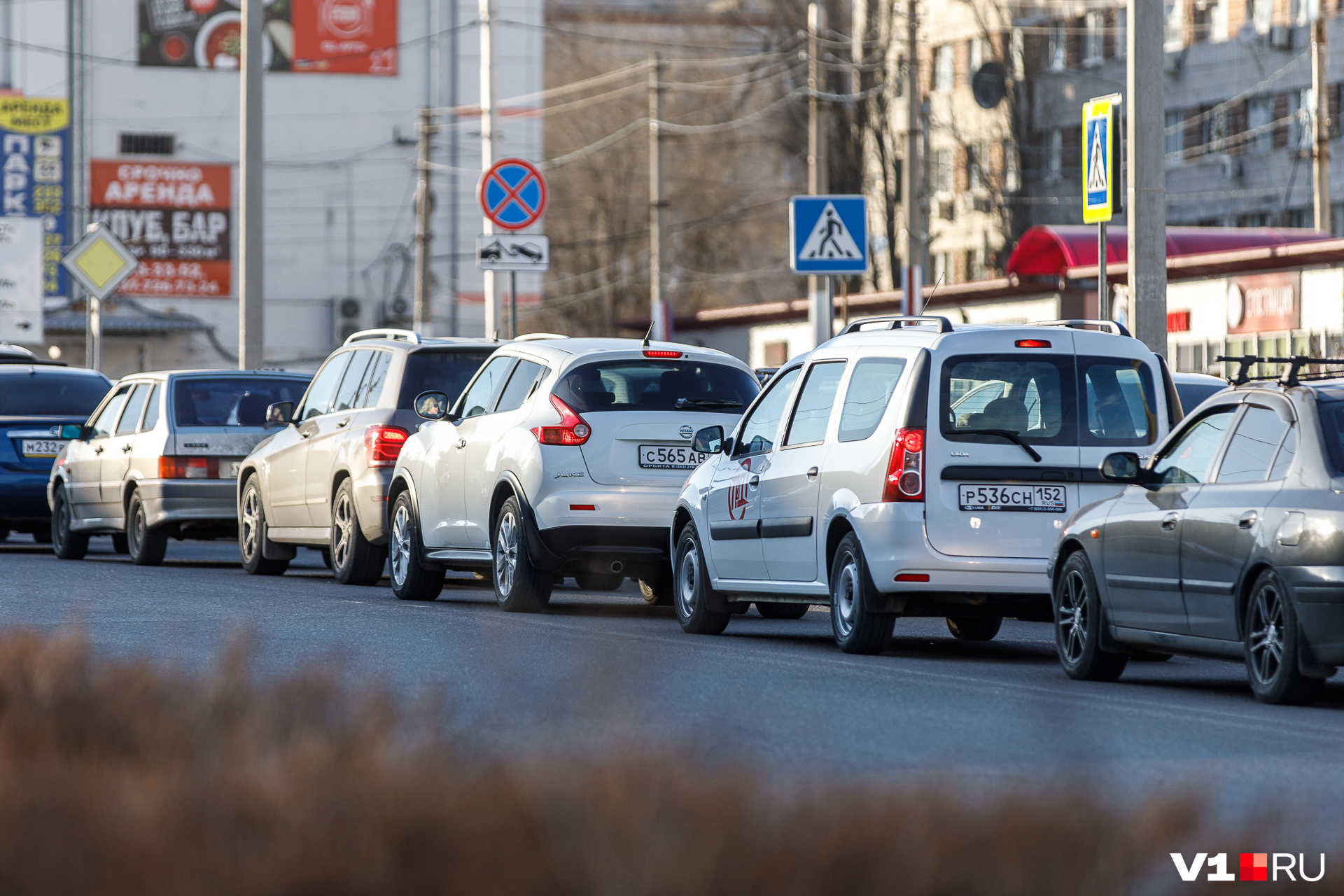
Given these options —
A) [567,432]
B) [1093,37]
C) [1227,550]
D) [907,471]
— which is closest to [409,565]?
[567,432]

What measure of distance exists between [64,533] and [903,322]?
1122 centimetres

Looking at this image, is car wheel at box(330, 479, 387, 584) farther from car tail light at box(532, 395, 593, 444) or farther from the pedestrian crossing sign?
the pedestrian crossing sign

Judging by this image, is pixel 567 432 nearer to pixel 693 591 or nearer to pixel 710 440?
pixel 710 440

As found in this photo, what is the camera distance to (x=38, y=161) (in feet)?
196

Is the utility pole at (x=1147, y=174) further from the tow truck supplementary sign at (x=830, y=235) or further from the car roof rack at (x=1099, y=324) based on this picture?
the tow truck supplementary sign at (x=830, y=235)

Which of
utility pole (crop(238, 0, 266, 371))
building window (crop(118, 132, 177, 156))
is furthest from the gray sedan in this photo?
building window (crop(118, 132, 177, 156))

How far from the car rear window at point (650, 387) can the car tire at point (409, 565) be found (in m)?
2.04

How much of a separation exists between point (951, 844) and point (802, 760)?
146 inches

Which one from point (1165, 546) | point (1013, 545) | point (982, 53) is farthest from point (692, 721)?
point (982, 53)

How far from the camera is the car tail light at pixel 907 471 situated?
11000mm

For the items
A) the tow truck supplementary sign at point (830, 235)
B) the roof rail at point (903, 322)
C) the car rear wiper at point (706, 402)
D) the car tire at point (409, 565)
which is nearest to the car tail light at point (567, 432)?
the car rear wiper at point (706, 402)

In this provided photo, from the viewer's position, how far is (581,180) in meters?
75.5

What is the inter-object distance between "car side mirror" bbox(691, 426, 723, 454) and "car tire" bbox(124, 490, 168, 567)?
7316mm

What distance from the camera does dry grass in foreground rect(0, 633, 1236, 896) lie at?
10.9ft
